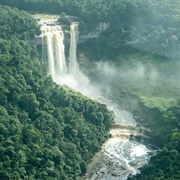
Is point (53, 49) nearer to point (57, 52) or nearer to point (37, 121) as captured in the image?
point (57, 52)

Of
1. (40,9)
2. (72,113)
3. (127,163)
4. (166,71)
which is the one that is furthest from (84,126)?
(40,9)

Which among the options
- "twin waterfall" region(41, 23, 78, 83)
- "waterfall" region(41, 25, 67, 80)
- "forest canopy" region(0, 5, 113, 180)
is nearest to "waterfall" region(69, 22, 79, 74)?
"twin waterfall" region(41, 23, 78, 83)

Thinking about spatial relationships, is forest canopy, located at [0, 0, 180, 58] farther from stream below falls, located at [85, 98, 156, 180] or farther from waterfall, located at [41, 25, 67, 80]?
stream below falls, located at [85, 98, 156, 180]

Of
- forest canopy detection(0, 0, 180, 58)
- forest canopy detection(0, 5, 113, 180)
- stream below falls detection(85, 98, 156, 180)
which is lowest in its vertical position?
stream below falls detection(85, 98, 156, 180)

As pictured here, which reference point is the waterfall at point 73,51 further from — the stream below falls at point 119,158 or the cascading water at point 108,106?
A: the stream below falls at point 119,158

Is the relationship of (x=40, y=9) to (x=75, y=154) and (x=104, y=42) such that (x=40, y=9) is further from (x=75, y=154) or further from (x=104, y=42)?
(x=75, y=154)

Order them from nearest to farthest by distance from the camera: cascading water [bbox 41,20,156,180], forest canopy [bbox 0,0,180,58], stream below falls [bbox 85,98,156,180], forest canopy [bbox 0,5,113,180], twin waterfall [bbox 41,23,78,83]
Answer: forest canopy [bbox 0,5,113,180] < stream below falls [bbox 85,98,156,180] < cascading water [bbox 41,20,156,180] < twin waterfall [bbox 41,23,78,83] < forest canopy [bbox 0,0,180,58]

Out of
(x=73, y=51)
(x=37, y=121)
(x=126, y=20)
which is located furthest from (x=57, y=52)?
(x=37, y=121)
